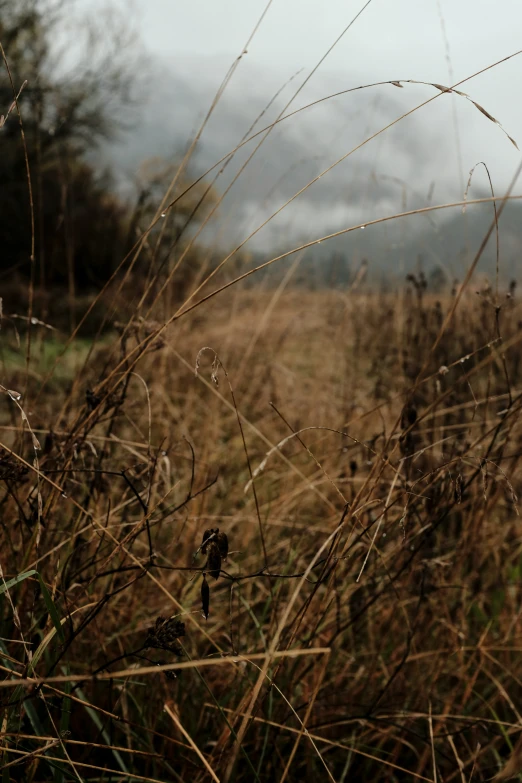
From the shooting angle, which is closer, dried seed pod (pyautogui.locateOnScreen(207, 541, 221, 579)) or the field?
dried seed pod (pyautogui.locateOnScreen(207, 541, 221, 579))

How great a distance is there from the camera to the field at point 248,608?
0.78m

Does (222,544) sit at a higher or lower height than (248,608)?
higher

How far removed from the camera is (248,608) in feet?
3.29

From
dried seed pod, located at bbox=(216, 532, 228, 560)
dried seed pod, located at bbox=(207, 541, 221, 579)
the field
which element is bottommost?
the field

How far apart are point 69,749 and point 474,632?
0.94 meters

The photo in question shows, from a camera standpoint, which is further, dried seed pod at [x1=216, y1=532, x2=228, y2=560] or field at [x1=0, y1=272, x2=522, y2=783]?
field at [x1=0, y1=272, x2=522, y2=783]

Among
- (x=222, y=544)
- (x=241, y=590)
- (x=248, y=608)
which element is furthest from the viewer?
(x=241, y=590)

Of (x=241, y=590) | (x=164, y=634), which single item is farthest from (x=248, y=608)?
(x=241, y=590)

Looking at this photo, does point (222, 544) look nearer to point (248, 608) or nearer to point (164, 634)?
point (164, 634)

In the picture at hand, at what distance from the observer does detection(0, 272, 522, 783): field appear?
0.78 m

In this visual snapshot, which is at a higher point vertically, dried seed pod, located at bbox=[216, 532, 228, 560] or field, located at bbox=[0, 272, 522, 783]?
dried seed pod, located at bbox=[216, 532, 228, 560]

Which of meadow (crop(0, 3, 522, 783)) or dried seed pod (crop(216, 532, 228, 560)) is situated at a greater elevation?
dried seed pod (crop(216, 532, 228, 560))

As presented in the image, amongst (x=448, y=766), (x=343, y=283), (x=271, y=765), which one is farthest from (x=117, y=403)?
(x=343, y=283)

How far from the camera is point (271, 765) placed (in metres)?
0.99
